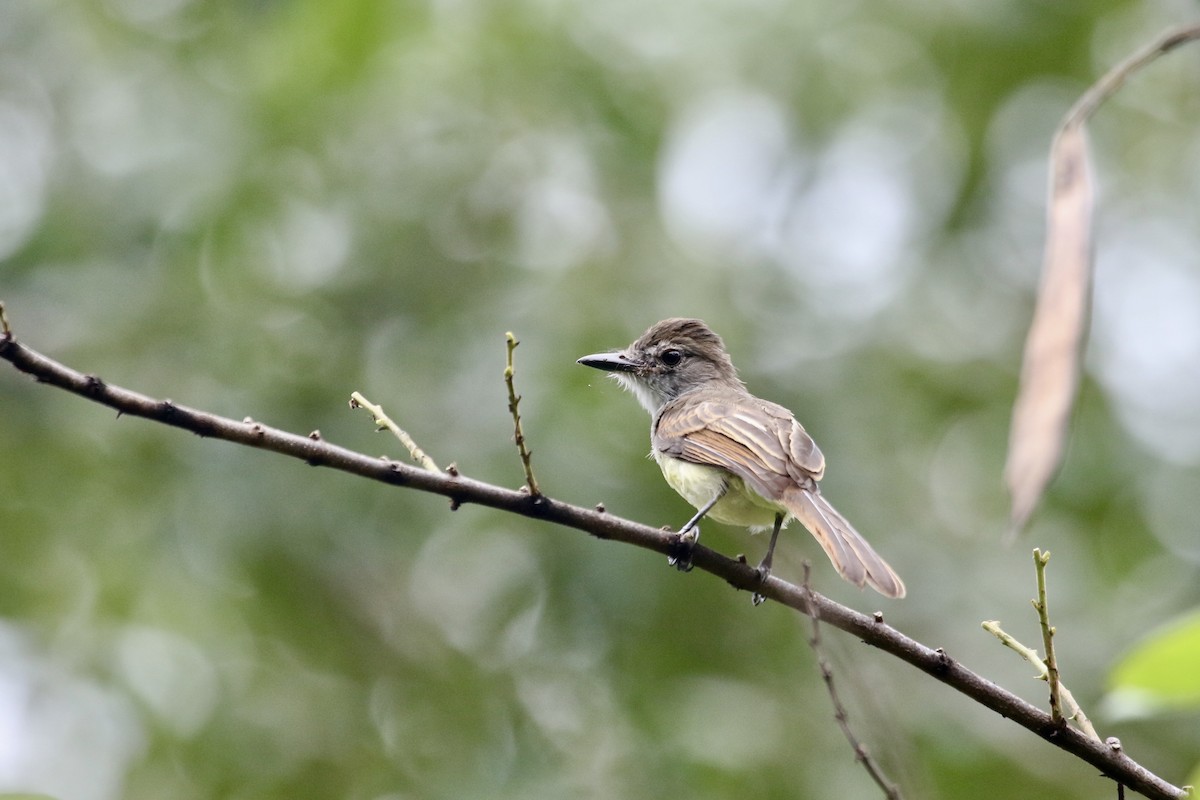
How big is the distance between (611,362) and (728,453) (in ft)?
3.78

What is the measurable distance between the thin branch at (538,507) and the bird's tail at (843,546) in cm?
36

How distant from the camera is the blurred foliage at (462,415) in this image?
5762mm

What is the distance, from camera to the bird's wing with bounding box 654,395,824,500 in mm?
3977

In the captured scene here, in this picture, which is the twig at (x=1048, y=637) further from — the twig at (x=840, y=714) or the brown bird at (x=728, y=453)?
the brown bird at (x=728, y=453)

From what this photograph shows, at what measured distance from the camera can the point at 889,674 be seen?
6559 mm

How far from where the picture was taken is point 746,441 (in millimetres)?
4227

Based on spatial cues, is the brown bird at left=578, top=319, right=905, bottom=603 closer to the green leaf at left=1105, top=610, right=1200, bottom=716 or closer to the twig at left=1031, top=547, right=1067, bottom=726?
the twig at left=1031, top=547, right=1067, bottom=726

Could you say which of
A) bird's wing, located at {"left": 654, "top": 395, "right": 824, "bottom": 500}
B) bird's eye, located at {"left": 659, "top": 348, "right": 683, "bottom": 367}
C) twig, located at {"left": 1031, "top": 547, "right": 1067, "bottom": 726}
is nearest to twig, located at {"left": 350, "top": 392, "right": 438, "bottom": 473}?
twig, located at {"left": 1031, "top": 547, "right": 1067, "bottom": 726}

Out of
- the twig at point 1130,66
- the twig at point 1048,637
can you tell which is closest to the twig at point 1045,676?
the twig at point 1048,637

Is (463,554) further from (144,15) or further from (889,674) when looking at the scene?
(144,15)

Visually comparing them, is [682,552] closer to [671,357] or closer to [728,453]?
[728,453]

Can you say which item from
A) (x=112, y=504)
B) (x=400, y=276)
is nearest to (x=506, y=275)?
(x=400, y=276)

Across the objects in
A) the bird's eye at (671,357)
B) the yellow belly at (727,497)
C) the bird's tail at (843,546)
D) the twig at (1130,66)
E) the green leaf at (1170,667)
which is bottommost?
the green leaf at (1170,667)

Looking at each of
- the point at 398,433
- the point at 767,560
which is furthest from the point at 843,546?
the point at 398,433
